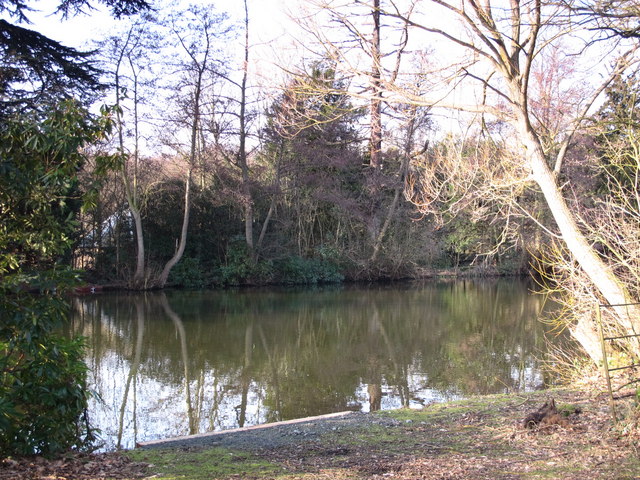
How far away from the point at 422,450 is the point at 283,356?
6926 millimetres

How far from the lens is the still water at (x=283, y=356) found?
817 cm

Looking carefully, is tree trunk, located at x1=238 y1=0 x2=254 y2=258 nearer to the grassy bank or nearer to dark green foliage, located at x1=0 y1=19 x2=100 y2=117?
dark green foliage, located at x1=0 y1=19 x2=100 y2=117

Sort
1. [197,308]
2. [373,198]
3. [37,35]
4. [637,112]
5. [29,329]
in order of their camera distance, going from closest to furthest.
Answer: [29,329] < [637,112] < [37,35] < [197,308] < [373,198]

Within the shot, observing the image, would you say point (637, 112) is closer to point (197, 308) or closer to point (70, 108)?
point (70, 108)

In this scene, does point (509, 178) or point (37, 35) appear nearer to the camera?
point (509, 178)

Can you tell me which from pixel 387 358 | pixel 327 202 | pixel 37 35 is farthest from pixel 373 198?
pixel 37 35

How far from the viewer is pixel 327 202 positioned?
86.5 ft

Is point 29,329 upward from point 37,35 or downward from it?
downward

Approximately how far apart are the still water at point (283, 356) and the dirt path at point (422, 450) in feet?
6.31

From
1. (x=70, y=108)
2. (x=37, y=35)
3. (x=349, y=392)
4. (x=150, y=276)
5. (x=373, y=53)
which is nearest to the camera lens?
(x=70, y=108)

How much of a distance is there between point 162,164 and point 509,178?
18.7 m

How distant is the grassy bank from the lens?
Answer: 411cm

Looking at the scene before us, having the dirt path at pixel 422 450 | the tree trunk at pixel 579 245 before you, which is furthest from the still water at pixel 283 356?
the tree trunk at pixel 579 245

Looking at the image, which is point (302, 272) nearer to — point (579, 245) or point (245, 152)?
point (245, 152)
